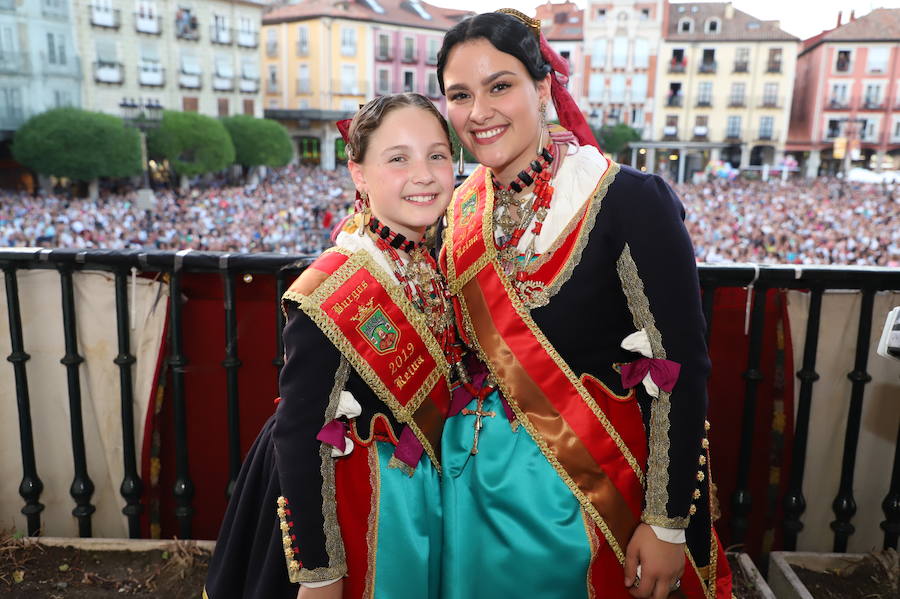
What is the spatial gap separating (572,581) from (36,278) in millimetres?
1733

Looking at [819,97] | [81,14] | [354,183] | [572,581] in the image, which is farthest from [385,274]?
[819,97]

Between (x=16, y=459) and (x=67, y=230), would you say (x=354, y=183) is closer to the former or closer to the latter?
(x=16, y=459)

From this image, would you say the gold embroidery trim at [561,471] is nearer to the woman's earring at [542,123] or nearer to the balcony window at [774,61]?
the woman's earring at [542,123]

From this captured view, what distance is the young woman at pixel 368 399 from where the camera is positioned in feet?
4.11

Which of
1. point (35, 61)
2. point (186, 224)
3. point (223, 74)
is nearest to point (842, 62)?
point (223, 74)

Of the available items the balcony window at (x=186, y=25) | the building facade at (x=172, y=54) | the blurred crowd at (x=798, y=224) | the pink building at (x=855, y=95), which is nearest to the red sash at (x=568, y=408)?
the blurred crowd at (x=798, y=224)

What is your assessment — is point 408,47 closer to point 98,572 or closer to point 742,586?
point 98,572

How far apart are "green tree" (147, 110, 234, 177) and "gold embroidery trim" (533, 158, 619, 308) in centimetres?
2748

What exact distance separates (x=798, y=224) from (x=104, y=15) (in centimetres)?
2795

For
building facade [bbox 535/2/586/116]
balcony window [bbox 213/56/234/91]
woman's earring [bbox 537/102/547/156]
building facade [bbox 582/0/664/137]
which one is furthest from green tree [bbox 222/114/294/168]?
woman's earring [bbox 537/102/547/156]

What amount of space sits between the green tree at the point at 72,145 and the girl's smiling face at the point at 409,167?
83.6 ft

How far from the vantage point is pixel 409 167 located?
133cm

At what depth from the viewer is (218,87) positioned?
3216 cm

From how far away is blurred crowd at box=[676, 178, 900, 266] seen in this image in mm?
13695
